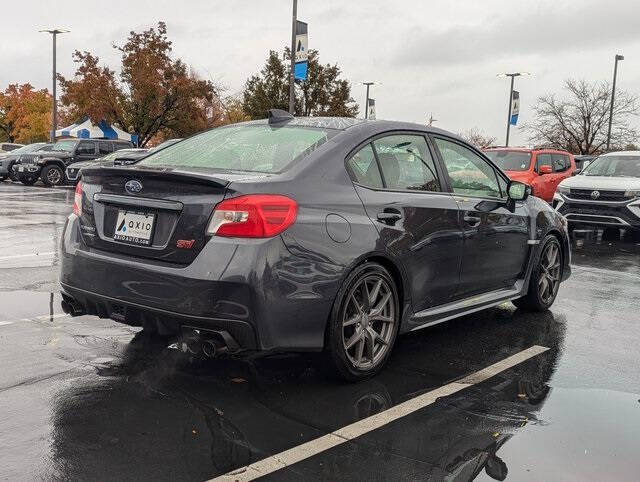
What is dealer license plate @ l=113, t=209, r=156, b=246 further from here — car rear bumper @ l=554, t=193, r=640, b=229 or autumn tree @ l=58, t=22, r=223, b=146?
autumn tree @ l=58, t=22, r=223, b=146

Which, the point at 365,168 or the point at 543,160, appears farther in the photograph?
the point at 543,160

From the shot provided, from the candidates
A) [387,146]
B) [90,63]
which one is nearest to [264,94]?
[90,63]

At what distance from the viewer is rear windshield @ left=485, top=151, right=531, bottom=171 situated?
16203 millimetres

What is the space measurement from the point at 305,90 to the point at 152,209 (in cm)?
4538

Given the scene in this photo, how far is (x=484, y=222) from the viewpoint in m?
5.10

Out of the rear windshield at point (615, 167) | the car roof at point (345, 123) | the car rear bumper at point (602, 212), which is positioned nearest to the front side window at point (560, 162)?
the rear windshield at point (615, 167)

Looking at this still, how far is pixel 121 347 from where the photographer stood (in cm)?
460

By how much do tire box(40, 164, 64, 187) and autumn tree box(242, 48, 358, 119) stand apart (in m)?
25.1

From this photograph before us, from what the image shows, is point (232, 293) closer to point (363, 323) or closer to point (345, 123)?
point (363, 323)

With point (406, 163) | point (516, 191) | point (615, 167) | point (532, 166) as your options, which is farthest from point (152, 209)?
point (532, 166)

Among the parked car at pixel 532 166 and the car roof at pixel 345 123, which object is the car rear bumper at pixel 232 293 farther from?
the parked car at pixel 532 166

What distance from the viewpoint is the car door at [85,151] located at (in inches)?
953

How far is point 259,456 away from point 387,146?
7.40 ft

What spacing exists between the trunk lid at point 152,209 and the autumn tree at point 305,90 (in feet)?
144
